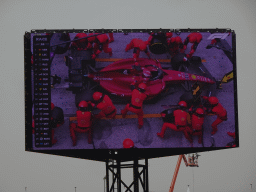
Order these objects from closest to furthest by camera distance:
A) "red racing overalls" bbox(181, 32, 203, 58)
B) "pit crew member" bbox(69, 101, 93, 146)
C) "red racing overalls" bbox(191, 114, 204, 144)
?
A: "pit crew member" bbox(69, 101, 93, 146)
"red racing overalls" bbox(191, 114, 204, 144)
"red racing overalls" bbox(181, 32, 203, 58)

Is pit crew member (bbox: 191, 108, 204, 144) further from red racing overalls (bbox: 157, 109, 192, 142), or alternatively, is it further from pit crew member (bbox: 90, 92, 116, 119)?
pit crew member (bbox: 90, 92, 116, 119)

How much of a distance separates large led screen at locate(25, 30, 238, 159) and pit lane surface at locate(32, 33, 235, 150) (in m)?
0.03

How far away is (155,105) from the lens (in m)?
9.98

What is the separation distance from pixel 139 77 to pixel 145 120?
1.13 m

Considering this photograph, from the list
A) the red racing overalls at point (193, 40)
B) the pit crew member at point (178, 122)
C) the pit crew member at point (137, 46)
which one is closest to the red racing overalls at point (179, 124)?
the pit crew member at point (178, 122)

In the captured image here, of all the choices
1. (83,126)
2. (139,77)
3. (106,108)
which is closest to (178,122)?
(139,77)

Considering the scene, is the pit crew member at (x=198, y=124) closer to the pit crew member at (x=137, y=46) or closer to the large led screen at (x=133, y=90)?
the large led screen at (x=133, y=90)

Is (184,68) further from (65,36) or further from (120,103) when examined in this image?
(65,36)

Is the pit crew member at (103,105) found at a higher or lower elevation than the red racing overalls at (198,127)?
higher

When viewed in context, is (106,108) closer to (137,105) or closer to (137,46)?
(137,105)

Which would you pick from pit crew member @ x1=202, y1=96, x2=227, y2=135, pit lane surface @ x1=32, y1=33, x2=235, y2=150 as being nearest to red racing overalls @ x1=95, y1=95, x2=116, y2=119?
pit lane surface @ x1=32, y1=33, x2=235, y2=150

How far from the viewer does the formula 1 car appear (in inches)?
396

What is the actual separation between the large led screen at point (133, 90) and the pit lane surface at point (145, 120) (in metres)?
0.03

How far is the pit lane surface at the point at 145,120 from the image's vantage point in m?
9.85
